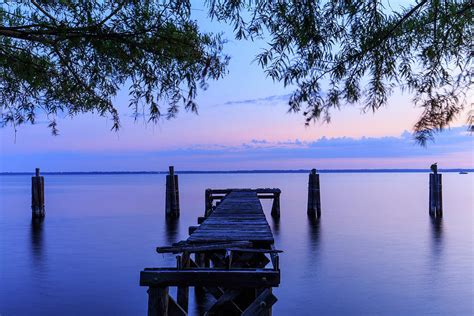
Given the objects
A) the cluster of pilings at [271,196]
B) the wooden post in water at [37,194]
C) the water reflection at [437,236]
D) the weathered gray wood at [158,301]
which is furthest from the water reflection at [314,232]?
the weathered gray wood at [158,301]

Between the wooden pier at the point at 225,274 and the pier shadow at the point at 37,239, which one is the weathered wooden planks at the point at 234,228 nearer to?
the wooden pier at the point at 225,274

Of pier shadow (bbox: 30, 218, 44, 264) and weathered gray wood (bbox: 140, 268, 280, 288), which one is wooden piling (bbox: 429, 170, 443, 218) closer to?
pier shadow (bbox: 30, 218, 44, 264)

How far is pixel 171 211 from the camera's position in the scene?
2769 cm

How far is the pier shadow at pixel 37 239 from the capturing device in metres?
19.6

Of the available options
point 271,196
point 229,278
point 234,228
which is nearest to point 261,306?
point 229,278

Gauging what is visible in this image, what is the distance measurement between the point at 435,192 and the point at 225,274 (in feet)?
83.2

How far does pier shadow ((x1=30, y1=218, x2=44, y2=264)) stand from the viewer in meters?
19.6

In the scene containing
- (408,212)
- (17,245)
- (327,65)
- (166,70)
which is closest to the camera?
(327,65)

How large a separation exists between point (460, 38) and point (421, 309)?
7.86 meters

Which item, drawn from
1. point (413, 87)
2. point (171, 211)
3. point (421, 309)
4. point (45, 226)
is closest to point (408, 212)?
point (171, 211)

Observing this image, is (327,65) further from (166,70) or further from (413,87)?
(166,70)

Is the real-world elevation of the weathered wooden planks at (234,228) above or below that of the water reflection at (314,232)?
above

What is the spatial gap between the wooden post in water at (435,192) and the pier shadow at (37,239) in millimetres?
18563

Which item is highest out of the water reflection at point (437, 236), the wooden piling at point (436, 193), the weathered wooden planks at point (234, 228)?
the weathered wooden planks at point (234, 228)
